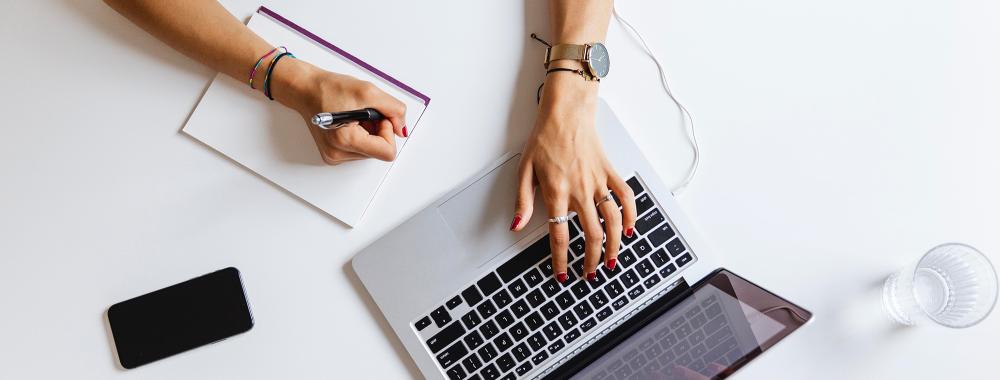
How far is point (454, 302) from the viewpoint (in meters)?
0.93

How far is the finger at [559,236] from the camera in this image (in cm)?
91

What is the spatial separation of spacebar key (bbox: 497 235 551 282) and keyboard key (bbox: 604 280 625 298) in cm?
10

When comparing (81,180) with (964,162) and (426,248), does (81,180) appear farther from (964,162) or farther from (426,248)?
(964,162)

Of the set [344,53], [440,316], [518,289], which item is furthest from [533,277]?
[344,53]

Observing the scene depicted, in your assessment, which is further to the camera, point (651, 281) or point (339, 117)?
point (651, 281)

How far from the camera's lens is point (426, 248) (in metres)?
0.93

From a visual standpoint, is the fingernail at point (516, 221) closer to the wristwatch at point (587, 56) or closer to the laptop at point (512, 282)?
the laptop at point (512, 282)

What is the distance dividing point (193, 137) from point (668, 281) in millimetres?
682

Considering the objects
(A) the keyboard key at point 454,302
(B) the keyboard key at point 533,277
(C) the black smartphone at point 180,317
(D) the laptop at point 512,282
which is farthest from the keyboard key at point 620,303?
(C) the black smartphone at point 180,317

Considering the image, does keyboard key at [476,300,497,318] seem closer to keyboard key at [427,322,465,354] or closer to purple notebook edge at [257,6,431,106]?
keyboard key at [427,322,465,354]

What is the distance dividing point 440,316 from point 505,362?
11cm

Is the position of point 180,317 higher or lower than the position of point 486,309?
higher

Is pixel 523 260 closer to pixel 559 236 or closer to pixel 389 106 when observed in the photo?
pixel 559 236

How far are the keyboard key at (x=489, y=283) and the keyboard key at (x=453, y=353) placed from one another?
0.08 meters
